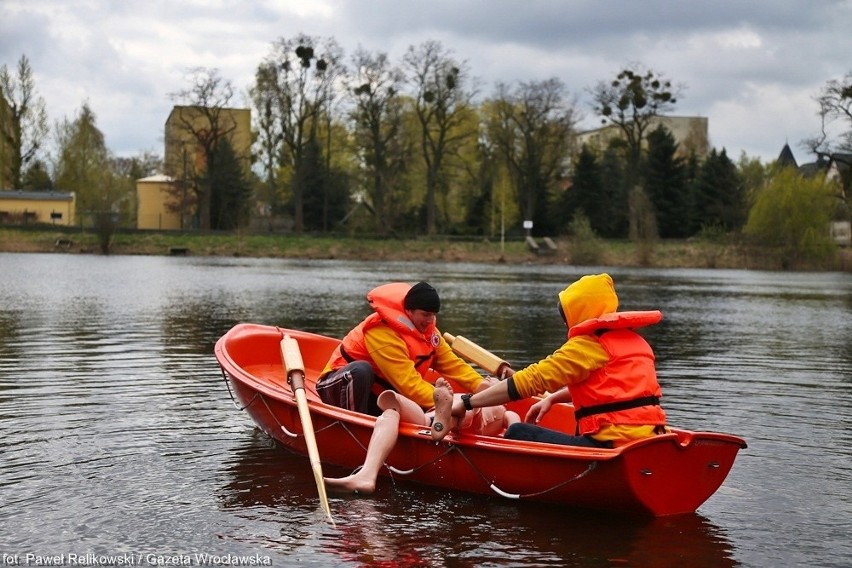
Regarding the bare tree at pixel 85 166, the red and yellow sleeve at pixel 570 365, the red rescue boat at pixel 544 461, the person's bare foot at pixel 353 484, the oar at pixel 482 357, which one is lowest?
the person's bare foot at pixel 353 484

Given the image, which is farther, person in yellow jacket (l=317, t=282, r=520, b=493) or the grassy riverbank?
the grassy riverbank

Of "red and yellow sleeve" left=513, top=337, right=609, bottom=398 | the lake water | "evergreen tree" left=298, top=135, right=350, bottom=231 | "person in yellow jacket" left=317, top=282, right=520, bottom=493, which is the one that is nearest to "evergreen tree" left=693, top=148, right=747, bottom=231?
"evergreen tree" left=298, top=135, right=350, bottom=231

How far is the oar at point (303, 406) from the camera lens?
7.13 m

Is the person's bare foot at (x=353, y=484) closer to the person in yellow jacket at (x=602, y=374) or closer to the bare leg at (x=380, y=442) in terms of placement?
the bare leg at (x=380, y=442)

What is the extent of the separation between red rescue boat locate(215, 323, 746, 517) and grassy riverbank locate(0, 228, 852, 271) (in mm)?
47475

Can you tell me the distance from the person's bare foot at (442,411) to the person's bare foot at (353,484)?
0.61 meters

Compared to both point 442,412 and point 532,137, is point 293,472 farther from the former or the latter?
point 532,137

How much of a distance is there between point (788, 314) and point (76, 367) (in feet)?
61.0

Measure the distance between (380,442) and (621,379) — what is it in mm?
1860

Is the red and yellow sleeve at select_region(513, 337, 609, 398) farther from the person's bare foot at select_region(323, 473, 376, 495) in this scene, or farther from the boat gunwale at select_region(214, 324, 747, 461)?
the person's bare foot at select_region(323, 473, 376, 495)

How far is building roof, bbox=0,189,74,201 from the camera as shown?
6531 cm

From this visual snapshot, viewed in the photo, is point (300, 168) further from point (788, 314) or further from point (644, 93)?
point (788, 314)

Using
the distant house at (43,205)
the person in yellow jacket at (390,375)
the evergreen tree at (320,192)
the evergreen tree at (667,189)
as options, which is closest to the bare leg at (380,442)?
the person in yellow jacket at (390,375)

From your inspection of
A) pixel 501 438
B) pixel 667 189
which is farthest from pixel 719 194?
pixel 501 438
